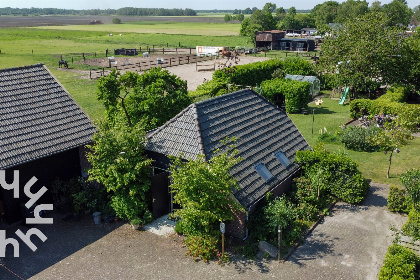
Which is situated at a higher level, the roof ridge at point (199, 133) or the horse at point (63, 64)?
the horse at point (63, 64)

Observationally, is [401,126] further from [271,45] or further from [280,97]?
[271,45]

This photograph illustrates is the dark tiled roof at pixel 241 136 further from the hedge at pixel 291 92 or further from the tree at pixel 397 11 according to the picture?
the tree at pixel 397 11

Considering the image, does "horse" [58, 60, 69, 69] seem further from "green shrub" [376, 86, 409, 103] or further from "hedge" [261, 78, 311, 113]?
"green shrub" [376, 86, 409, 103]

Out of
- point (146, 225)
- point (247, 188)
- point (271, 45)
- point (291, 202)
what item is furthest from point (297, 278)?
point (271, 45)

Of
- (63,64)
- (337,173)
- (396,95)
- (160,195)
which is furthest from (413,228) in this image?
(63,64)

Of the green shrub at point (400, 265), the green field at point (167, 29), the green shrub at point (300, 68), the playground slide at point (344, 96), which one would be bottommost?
the green shrub at point (400, 265)

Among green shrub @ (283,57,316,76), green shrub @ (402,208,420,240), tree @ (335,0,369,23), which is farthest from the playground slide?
tree @ (335,0,369,23)

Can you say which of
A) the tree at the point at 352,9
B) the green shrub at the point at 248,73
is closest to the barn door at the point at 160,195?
the green shrub at the point at 248,73

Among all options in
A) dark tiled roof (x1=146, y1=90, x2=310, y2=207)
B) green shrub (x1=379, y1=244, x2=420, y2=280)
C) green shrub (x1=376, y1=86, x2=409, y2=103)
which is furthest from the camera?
green shrub (x1=376, y1=86, x2=409, y2=103)
